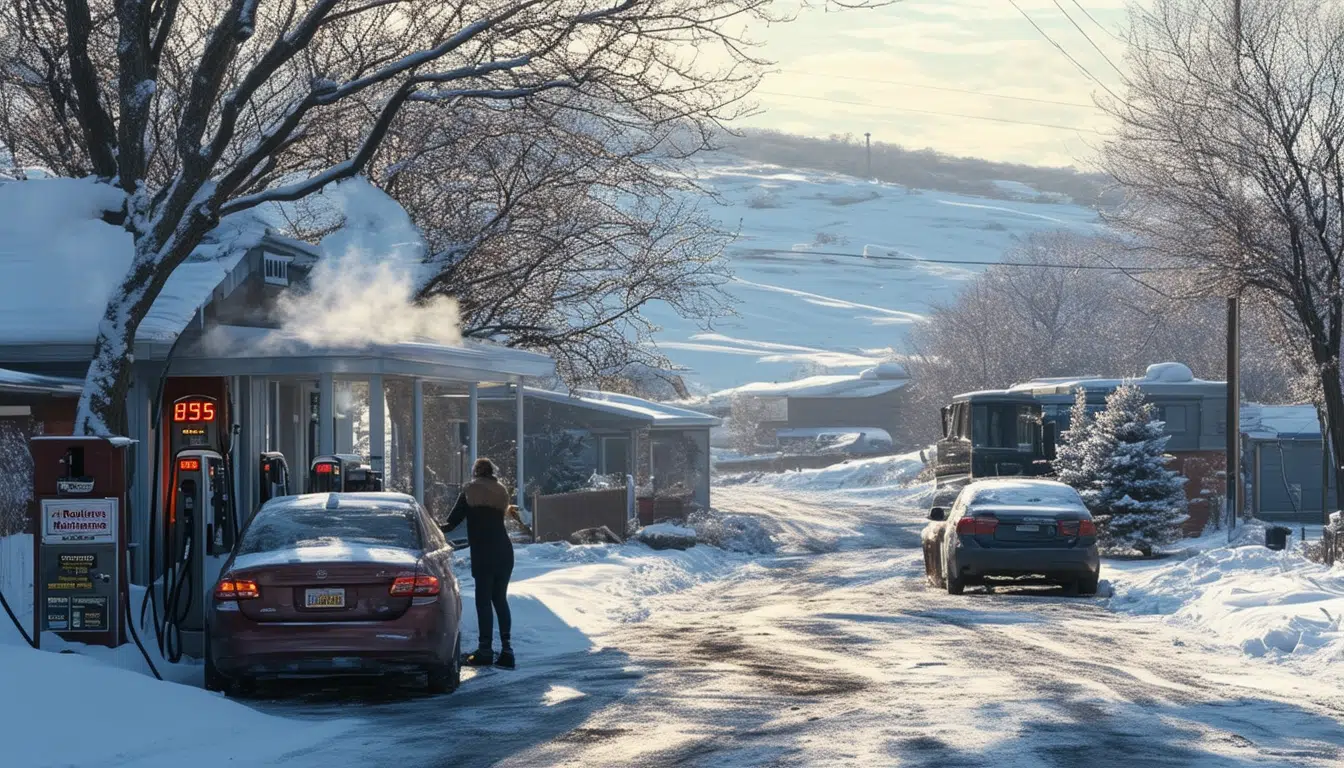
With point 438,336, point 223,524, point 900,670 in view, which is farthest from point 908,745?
point 438,336

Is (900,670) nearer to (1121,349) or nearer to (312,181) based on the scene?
(312,181)

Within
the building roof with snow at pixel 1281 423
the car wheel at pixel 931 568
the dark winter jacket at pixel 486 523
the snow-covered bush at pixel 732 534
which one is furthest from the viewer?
the building roof with snow at pixel 1281 423

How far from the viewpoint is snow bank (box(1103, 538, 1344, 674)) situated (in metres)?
15.0

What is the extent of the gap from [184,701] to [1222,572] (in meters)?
14.2

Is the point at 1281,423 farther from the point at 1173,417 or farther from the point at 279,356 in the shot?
the point at 279,356

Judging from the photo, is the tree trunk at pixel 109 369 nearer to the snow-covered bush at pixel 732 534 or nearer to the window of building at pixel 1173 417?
the snow-covered bush at pixel 732 534

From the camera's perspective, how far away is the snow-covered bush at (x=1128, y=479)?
30562 millimetres

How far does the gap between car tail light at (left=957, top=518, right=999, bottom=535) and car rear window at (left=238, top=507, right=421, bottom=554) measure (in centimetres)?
948

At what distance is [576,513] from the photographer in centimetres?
3709

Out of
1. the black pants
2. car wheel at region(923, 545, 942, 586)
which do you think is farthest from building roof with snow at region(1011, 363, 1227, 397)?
the black pants

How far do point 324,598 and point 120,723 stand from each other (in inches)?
88.2

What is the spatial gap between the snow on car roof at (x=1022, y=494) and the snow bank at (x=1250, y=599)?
1.32 m

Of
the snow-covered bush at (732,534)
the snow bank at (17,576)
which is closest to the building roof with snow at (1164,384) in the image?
the snow-covered bush at (732,534)

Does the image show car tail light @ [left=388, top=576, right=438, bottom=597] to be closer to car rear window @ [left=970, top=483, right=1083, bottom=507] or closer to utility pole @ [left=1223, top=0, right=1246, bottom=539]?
car rear window @ [left=970, top=483, right=1083, bottom=507]
